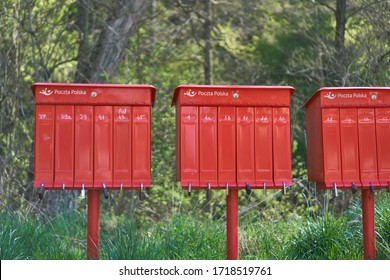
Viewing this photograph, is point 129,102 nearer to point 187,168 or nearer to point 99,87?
point 99,87

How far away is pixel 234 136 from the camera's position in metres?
5.83

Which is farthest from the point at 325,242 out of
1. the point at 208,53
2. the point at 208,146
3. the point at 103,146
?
the point at 208,53

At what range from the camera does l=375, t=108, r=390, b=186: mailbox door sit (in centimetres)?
591

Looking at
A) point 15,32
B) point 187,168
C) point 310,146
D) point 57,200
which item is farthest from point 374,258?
point 15,32

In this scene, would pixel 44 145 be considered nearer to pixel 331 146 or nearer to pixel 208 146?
pixel 208 146

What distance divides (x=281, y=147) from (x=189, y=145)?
2.57 feet

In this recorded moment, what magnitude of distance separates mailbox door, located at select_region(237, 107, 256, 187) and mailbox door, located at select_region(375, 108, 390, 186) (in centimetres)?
110

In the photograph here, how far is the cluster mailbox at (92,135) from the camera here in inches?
227

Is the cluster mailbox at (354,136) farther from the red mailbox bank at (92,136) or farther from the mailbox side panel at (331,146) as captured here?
the red mailbox bank at (92,136)

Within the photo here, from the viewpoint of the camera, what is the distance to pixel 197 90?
19.0 feet

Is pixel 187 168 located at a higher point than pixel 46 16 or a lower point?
lower

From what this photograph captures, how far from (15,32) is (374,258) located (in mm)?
5929

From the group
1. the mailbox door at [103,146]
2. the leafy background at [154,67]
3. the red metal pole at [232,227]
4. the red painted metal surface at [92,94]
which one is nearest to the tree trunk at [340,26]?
the leafy background at [154,67]

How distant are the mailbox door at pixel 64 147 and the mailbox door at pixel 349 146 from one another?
90.7 inches
